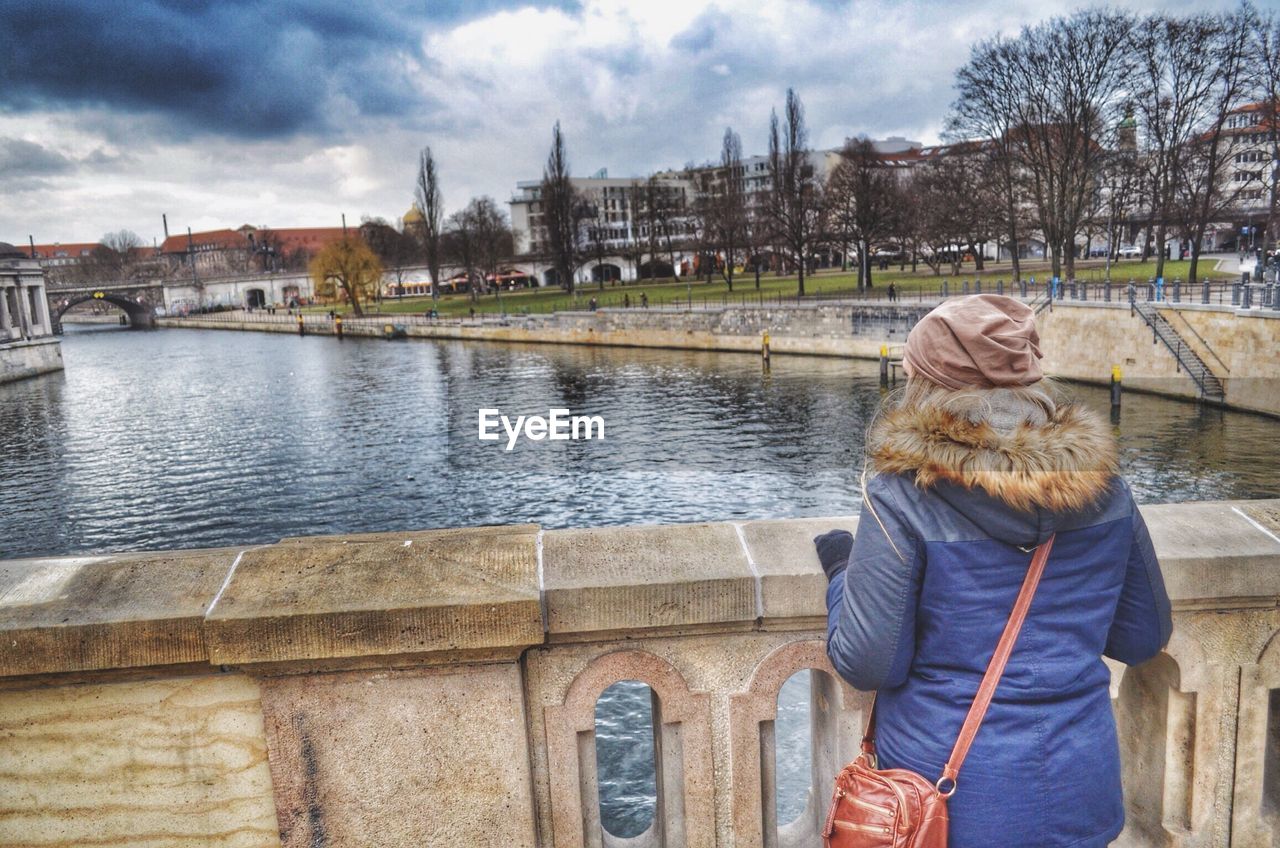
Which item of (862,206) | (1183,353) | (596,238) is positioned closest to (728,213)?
(862,206)

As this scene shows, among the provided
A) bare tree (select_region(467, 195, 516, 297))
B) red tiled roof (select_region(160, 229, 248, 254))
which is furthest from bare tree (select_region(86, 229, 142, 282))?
bare tree (select_region(467, 195, 516, 297))

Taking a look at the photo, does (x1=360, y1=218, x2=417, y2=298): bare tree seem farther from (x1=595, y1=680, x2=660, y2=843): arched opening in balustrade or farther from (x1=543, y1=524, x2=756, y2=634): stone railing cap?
(x1=543, y1=524, x2=756, y2=634): stone railing cap

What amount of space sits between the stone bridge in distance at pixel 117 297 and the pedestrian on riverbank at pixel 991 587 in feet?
339

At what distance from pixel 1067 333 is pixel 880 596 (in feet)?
114

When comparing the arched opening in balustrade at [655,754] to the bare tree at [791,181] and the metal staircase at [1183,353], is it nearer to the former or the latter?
the metal staircase at [1183,353]

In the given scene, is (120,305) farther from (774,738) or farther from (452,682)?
(774,738)

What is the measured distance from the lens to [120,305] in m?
108

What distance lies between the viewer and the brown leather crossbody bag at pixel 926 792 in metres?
1.78

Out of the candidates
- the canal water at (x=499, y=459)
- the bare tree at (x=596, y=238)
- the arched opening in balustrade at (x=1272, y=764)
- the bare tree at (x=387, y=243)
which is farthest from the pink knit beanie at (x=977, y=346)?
the bare tree at (x=387, y=243)

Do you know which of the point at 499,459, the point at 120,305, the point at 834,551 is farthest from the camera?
the point at 120,305

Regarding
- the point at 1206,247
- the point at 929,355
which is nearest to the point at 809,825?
the point at 929,355

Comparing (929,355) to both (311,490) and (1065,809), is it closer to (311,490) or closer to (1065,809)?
(1065,809)

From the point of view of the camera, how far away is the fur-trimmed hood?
1.69 meters

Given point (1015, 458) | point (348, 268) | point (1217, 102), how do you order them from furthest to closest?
point (348, 268) < point (1217, 102) < point (1015, 458)
